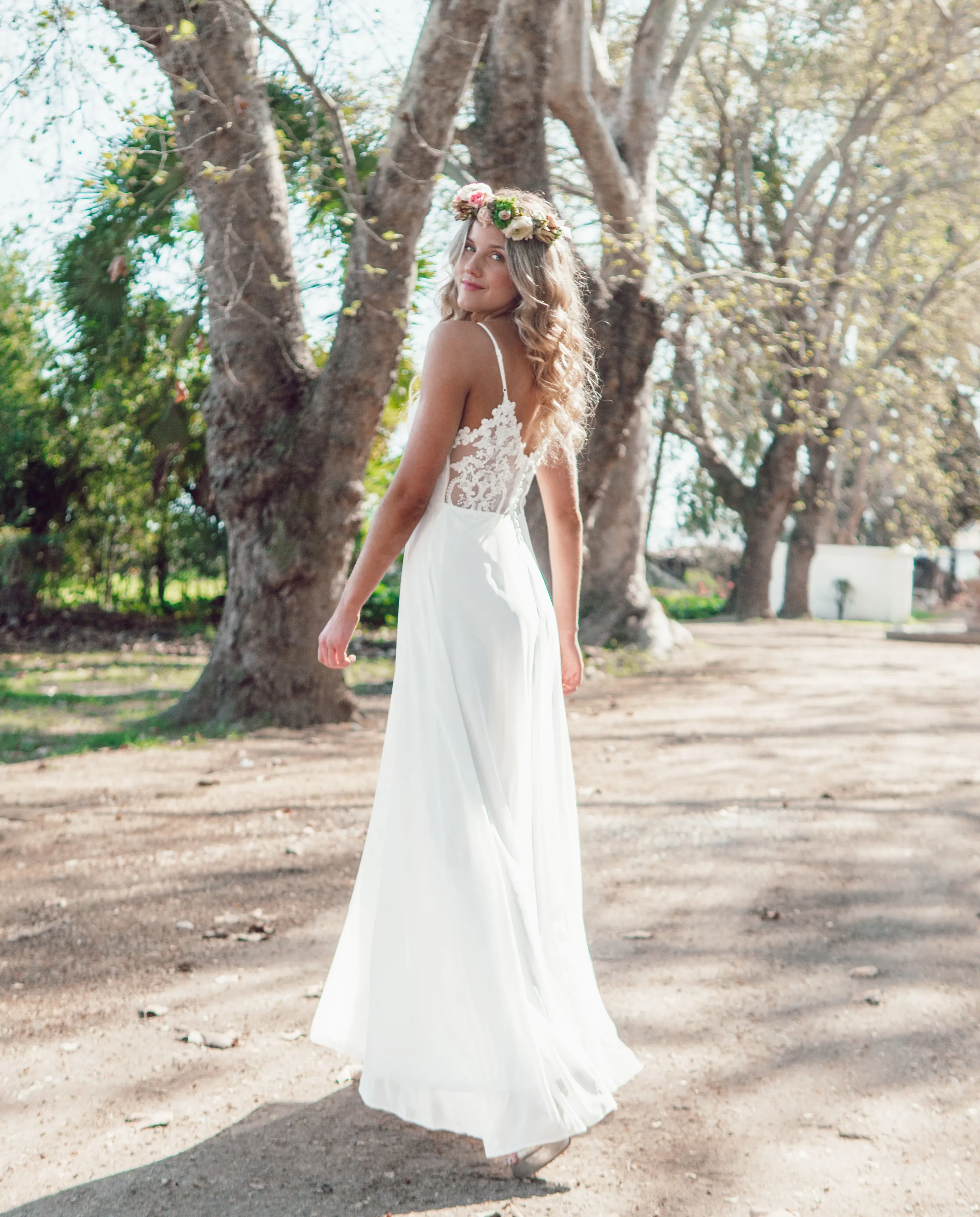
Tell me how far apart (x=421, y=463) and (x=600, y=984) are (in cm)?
202

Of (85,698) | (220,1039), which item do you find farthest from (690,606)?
(220,1039)

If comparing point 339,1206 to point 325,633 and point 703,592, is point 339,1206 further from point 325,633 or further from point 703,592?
point 703,592

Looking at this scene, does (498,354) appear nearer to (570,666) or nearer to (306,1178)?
(570,666)

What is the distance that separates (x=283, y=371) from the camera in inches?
318

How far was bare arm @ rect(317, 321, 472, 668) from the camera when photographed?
8.79 feet

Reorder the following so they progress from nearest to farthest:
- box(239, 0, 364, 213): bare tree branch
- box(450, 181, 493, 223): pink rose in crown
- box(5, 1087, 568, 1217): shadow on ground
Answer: box(5, 1087, 568, 1217): shadow on ground
box(450, 181, 493, 223): pink rose in crown
box(239, 0, 364, 213): bare tree branch

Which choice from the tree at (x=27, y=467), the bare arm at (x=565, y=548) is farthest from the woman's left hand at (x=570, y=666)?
the tree at (x=27, y=467)

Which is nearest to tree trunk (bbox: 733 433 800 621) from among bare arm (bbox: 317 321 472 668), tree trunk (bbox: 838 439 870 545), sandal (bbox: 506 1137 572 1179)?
tree trunk (bbox: 838 439 870 545)

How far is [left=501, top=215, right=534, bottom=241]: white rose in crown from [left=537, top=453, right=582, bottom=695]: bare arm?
601 mm

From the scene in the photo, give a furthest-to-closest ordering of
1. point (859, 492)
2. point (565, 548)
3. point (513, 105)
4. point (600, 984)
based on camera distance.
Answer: point (859, 492), point (513, 105), point (600, 984), point (565, 548)

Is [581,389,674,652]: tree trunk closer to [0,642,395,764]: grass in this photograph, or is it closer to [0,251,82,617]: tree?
[0,642,395,764]: grass

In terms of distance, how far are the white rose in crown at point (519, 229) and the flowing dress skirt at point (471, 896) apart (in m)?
0.66

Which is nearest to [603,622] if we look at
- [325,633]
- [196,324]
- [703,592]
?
[196,324]

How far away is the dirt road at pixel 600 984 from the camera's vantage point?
8.38 feet
